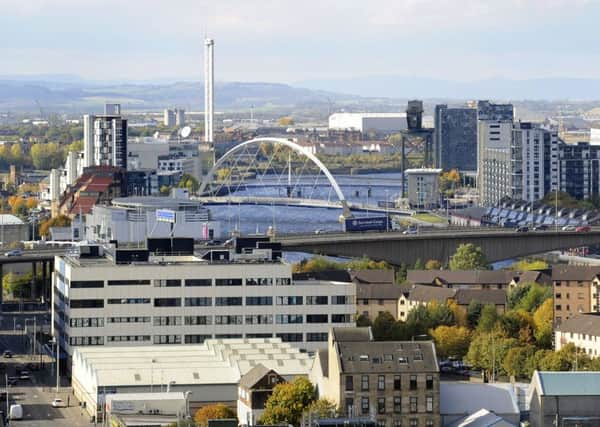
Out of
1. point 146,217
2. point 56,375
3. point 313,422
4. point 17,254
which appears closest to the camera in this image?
point 313,422

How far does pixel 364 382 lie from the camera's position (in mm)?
50625

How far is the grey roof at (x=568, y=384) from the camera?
4962cm

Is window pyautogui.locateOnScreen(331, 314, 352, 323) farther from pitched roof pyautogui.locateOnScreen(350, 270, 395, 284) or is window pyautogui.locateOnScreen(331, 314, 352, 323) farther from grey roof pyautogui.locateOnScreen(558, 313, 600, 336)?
pitched roof pyautogui.locateOnScreen(350, 270, 395, 284)

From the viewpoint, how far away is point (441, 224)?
133625mm

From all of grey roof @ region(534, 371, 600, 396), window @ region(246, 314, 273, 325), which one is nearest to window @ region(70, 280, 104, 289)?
window @ region(246, 314, 273, 325)

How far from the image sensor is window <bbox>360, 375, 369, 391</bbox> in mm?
50594

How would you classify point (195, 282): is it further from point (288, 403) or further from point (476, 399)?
point (476, 399)

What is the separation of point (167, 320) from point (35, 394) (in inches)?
255

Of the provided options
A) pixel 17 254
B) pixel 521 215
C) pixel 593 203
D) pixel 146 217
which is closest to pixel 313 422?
pixel 17 254

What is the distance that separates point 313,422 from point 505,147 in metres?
105

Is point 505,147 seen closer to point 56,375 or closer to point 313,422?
point 56,375

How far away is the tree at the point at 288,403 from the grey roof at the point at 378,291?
27256mm

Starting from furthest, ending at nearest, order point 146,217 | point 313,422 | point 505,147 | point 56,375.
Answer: point 505,147, point 146,217, point 56,375, point 313,422

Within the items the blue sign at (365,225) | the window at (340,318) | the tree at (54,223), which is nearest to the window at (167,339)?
the window at (340,318)
